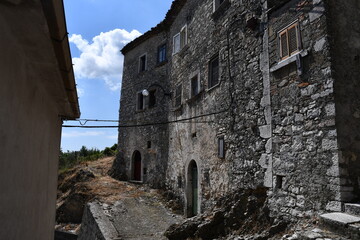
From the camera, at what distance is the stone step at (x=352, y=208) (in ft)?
13.6

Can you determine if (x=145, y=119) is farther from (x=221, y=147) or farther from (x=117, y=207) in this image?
(x=221, y=147)

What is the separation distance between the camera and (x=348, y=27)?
524 centimetres

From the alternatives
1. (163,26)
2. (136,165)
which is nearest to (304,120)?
(163,26)

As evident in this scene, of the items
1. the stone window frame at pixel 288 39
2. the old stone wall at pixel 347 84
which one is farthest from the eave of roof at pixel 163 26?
the old stone wall at pixel 347 84

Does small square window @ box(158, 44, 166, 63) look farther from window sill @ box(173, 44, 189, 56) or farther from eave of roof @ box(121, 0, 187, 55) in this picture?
window sill @ box(173, 44, 189, 56)

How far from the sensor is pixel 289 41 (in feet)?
19.1

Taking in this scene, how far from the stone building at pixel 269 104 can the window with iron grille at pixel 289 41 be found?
2 cm

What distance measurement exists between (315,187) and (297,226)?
0.78m

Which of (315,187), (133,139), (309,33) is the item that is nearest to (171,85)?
(133,139)

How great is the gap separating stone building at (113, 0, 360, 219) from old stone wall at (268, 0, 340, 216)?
0.06 ft

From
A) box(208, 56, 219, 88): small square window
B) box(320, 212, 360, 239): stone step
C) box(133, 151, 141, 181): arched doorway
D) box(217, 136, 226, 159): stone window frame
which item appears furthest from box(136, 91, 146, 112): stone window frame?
box(320, 212, 360, 239): stone step

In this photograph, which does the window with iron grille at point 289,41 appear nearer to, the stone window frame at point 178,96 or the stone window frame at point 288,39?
the stone window frame at point 288,39

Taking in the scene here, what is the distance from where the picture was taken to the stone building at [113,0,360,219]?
16.0 feet

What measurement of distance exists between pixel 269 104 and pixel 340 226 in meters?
2.91
